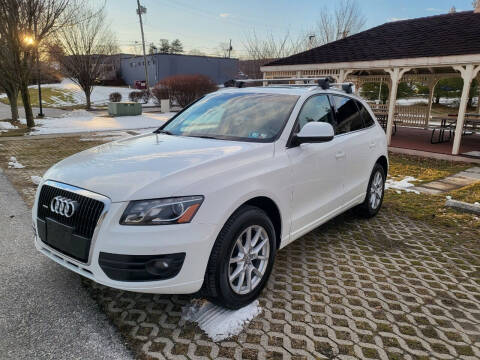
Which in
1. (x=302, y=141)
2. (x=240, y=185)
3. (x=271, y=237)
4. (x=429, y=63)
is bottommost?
(x=271, y=237)

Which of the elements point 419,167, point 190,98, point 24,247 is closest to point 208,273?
point 24,247

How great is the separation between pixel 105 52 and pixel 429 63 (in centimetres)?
2315

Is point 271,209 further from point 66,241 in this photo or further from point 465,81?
point 465,81

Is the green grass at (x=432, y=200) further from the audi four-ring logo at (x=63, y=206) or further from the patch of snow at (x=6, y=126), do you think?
the patch of snow at (x=6, y=126)

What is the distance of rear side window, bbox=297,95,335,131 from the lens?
343 cm

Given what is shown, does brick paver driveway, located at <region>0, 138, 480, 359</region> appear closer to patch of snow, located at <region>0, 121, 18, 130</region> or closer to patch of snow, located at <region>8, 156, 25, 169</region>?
patch of snow, located at <region>8, 156, 25, 169</region>

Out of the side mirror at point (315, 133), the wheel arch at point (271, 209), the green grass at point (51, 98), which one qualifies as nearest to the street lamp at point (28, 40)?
the side mirror at point (315, 133)

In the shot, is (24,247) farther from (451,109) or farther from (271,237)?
(451,109)

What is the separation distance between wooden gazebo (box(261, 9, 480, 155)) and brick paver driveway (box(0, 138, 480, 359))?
6742 millimetres

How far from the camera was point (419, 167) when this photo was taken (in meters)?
8.75

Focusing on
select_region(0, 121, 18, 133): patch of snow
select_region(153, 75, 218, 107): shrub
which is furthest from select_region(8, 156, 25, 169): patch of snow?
select_region(153, 75, 218, 107): shrub

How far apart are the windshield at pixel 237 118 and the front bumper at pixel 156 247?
1.21 meters

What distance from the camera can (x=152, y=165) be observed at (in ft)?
8.58

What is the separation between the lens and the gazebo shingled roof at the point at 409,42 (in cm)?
988
